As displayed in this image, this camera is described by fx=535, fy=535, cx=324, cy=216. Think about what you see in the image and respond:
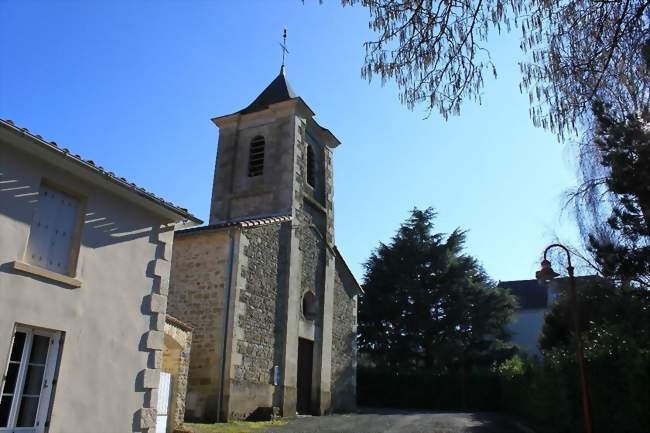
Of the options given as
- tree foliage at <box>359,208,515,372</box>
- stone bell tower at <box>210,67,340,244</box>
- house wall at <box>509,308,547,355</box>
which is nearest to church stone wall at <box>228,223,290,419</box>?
stone bell tower at <box>210,67,340,244</box>

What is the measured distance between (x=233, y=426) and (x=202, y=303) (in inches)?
131

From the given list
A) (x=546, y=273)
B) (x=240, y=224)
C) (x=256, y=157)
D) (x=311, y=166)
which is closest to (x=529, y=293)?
(x=311, y=166)

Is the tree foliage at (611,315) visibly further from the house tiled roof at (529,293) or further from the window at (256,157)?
the house tiled roof at (529,293)

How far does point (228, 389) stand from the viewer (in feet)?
42.7

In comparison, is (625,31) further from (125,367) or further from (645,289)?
(645,289)

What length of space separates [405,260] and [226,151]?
47.3 ft

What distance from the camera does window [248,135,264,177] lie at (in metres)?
18.6

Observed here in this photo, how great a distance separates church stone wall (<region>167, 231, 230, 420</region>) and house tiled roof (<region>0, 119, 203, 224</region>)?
5487mm

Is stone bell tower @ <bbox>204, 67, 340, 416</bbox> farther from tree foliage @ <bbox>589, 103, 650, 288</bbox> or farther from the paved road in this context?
tree foliage @ <bbox>589, 103, 650, 288</bbox>

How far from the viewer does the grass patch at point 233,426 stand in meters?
11.1

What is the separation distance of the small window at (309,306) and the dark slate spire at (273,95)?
22.6 feet

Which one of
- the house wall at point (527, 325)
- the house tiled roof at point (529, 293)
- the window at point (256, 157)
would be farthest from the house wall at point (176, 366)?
the house tiled roof at point (529, 293)

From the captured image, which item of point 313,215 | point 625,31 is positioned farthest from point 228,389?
point 625,31

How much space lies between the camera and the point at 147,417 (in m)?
7.71
